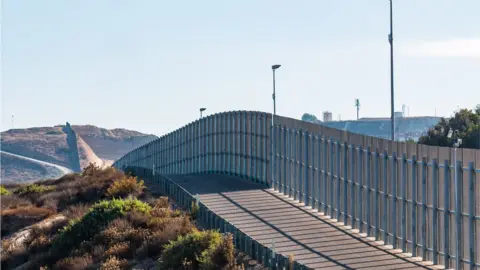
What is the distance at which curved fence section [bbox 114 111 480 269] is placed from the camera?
3022cm

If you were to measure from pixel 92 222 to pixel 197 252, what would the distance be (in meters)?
10.8

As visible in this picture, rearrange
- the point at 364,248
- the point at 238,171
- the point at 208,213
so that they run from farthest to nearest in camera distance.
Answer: the point at 238,171 → the point at 208,213 → the point at 364,248

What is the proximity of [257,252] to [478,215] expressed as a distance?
6.64 m

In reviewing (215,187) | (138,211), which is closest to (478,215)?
(138,211)

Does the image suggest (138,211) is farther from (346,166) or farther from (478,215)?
(478,215)

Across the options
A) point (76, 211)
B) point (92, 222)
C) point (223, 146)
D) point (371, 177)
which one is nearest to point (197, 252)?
point (371, 177)

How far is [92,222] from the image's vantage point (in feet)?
134

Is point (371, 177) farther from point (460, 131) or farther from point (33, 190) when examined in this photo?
point (460, 131)

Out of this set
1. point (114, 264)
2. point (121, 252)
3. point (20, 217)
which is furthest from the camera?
point (20, 217)

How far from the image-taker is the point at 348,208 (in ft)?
129

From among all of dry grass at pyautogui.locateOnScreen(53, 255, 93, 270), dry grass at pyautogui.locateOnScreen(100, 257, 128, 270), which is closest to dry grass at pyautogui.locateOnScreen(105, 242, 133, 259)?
dry grass at pyautogui.locateOnScreen(53, 255, 93, 270)

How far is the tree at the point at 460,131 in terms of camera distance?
227 feet

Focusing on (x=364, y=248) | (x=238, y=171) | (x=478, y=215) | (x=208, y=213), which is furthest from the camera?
(x=238, y=171)

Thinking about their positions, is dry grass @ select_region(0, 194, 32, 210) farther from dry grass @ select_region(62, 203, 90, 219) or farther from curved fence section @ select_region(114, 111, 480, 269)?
curved fence section @ select_region(114, 111, 480, 269)
